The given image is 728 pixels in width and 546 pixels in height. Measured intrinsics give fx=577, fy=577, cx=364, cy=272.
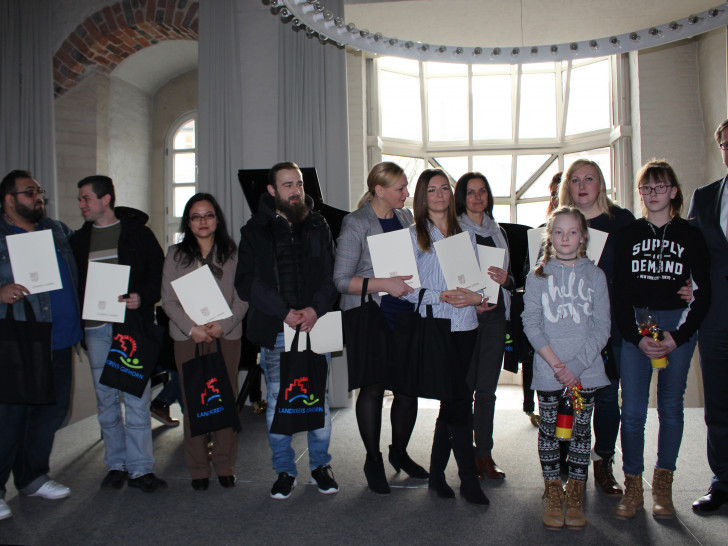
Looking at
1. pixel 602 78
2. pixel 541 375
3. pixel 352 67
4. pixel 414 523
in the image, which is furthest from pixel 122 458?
pixel 602 78

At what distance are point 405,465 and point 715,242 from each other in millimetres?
1965

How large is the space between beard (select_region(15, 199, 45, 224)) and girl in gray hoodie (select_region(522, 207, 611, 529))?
251 centimetres

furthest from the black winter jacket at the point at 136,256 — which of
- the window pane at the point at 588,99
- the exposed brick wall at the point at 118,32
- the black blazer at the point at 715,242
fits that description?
the window pane at the point at 588,99

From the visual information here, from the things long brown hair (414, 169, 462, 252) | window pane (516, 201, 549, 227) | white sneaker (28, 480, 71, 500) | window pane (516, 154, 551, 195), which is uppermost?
window pane (516, 154, 551, 195)

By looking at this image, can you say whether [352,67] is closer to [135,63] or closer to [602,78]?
[135,63]

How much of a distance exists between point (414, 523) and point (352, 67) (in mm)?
7150

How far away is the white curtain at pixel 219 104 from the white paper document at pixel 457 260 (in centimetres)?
307

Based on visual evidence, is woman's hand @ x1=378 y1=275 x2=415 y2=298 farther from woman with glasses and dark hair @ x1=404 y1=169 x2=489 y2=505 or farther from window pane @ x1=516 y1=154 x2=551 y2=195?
window pane @ x1=516 y1=154 x2=551 y2=195

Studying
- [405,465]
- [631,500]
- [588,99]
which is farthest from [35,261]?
[588,99]

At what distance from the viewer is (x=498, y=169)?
32.8ft

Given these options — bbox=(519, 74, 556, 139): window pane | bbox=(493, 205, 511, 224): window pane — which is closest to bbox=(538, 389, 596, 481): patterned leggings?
bbox=(493, 205, 511, 224): window pane

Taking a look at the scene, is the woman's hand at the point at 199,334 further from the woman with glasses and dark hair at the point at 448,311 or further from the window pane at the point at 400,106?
the window pane at the point at 400,106

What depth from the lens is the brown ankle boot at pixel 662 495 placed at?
8.68ft

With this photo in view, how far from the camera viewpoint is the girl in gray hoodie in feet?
8.45
